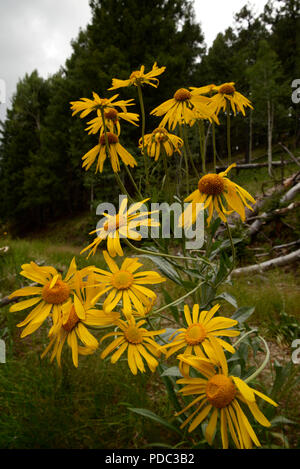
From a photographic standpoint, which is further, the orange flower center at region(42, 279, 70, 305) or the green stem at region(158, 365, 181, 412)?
the green stem at region(158, 365, 181, 412)

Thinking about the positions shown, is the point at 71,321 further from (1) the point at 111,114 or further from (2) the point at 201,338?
(1) the point at 111,114

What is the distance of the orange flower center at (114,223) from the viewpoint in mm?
712

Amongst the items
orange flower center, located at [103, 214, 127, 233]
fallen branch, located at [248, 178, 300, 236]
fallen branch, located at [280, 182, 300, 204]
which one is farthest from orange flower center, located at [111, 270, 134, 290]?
fallen branch, located at [280, 182, 300, 204]

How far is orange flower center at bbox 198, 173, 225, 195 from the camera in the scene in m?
0.81

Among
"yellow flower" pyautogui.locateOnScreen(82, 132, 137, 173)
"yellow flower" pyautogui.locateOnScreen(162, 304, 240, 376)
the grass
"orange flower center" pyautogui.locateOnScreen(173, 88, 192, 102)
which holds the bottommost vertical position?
the grass

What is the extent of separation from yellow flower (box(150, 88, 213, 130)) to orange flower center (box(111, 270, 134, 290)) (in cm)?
64

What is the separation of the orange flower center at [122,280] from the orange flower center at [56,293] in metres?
0.12

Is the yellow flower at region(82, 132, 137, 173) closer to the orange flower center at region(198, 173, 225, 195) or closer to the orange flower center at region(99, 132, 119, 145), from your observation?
the orange flower center at region(99, 132, 119, 145)

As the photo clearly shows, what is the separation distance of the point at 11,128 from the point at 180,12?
1137 centimetres

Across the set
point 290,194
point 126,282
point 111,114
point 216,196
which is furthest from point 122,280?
point 290,194

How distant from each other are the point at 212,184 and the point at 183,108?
50 cm

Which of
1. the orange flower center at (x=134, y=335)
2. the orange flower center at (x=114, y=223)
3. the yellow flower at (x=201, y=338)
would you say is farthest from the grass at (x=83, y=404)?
the orange flower center at (x=114, y=223)

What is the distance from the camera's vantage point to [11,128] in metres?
16.6

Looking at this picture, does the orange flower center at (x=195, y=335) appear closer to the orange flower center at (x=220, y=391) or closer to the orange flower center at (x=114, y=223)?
the orange flower center at (x=220, y=391)
